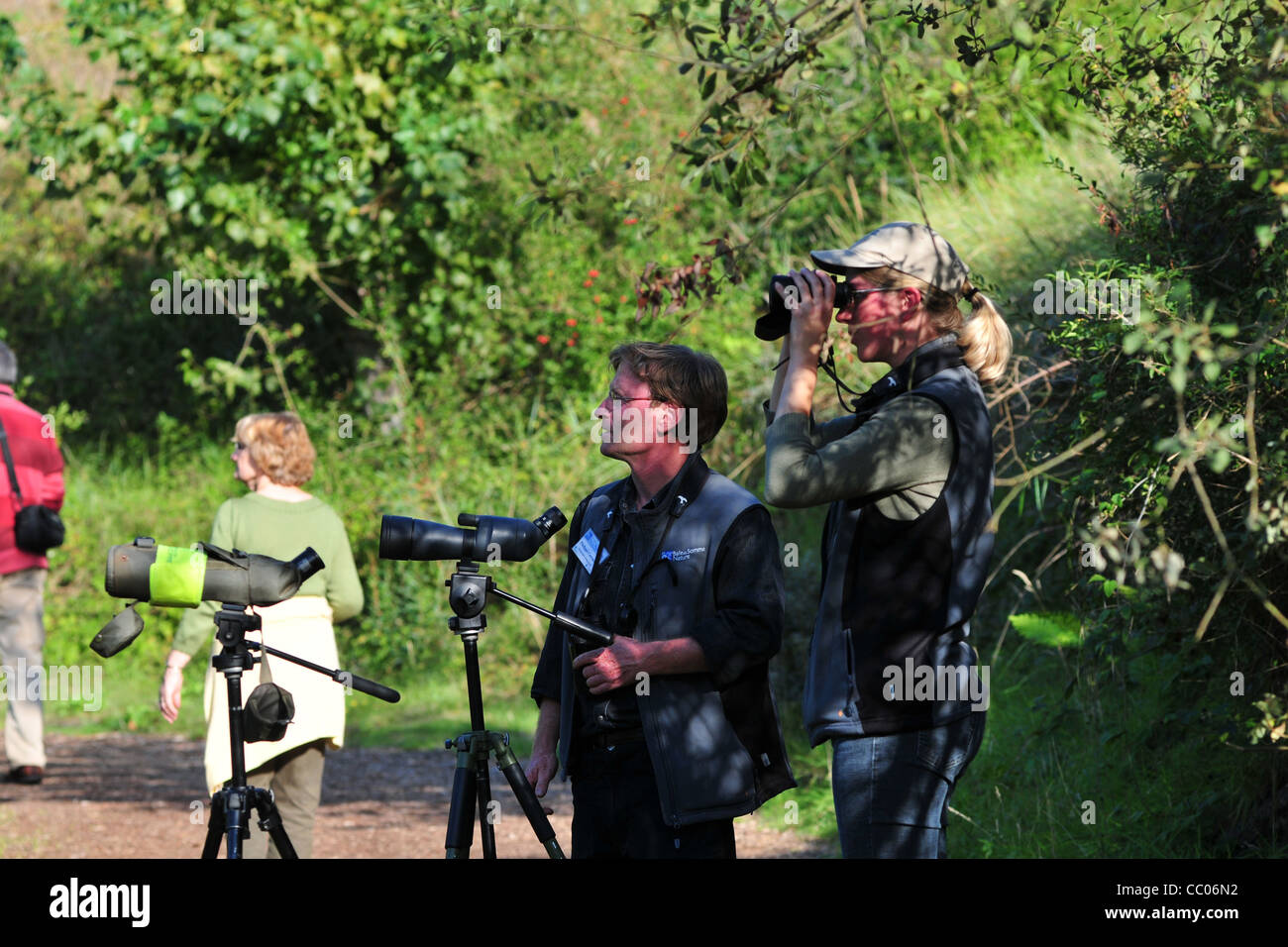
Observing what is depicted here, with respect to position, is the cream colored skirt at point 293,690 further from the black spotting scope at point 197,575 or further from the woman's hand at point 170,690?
the black spotting scope at point 197,575

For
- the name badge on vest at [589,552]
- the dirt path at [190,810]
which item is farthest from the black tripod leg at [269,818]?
the dirt path at [190,810]

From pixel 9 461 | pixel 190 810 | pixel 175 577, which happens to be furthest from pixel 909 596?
pixel 9 461

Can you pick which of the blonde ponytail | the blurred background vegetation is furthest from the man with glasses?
the blurred background vegetation

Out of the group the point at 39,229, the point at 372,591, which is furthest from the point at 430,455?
the point at 39,229

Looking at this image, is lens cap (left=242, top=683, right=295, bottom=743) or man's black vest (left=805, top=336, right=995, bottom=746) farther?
lens cap (left=242, top=683, right=295, bottom=743)

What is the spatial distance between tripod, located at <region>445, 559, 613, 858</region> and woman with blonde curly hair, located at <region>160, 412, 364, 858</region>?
1.58 meters

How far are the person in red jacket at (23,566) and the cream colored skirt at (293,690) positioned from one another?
290 cm

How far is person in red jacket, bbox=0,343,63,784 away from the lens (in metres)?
7.77

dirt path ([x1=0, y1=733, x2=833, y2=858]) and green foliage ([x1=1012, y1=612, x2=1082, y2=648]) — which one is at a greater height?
green foliage ([x1=1012, y1=612, x2=1082, y2=648])

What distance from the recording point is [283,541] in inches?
212

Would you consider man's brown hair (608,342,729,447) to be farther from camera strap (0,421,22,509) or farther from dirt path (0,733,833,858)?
camera strap (0,421,22,509)

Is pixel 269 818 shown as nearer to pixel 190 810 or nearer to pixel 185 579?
pixel 185 579

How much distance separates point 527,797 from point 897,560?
1.09 metres

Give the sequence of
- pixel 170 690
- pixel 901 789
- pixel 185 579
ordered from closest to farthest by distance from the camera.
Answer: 1. pixel 901 789
2. pixel 185 579
3. pixel 170 690
